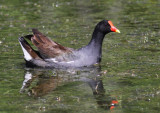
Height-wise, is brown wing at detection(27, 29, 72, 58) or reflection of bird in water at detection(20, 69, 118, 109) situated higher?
brown wing at detection(27, 29, 72, 58)

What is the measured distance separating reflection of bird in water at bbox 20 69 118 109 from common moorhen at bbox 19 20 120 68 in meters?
0.28

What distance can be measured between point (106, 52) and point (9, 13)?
6.40 meters

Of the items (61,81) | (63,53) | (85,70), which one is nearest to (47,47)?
(63,53)

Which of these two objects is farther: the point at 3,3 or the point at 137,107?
the point at 3,3

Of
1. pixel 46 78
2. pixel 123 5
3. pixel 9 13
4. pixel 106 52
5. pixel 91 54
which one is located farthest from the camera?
pixel 123 5

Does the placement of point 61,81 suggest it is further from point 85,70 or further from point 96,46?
point 96,46

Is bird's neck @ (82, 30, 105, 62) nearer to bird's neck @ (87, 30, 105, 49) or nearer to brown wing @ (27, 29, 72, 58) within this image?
bird's neck @ (87, 30, 105, 49)

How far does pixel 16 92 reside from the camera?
7785 millimetres

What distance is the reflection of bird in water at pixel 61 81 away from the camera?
7.33m

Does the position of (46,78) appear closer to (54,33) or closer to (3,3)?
(54,33)

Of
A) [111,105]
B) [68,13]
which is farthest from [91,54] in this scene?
[68,13]

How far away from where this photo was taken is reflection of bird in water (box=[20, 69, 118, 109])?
7.33 meters

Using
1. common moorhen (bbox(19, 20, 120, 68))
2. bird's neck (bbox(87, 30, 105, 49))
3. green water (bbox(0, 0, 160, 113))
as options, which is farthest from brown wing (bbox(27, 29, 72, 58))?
bird's neck (bbox(87, 30, 105, 49))

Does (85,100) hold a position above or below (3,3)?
below
